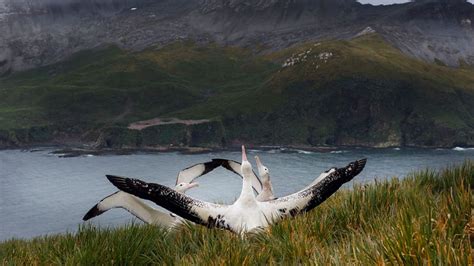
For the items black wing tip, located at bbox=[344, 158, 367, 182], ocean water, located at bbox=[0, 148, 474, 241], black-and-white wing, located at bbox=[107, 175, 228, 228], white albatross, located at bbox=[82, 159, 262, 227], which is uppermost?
black wing tip, located at bbox=[344, 158, 367, 182]

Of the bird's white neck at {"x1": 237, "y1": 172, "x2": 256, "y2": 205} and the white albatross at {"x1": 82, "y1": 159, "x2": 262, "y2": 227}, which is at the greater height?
the bird's white neck at {"x1": 237, "y1": 172, "x2": 256, "y2": 205}

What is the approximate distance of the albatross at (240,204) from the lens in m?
7.60

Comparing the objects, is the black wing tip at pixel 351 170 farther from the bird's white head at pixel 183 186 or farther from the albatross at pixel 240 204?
the bird's white head at pixel 183 186

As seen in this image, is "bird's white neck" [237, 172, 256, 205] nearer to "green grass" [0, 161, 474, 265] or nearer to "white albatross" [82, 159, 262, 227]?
"green grass" [0, 161, 474, 265]

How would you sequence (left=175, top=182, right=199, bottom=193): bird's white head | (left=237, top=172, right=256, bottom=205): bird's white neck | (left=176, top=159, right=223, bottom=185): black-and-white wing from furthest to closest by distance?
(left=176, top=159, right=223, bottom=185): black-and-white wing
(left=175, top=182, right=199, bottom=193): bird's white head
(left=237, top=172, right=256, bottom=205): bird's white neck

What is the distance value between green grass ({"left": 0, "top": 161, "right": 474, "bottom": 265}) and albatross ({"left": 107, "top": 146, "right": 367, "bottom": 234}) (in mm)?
226

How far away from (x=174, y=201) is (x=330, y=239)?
7.69ft

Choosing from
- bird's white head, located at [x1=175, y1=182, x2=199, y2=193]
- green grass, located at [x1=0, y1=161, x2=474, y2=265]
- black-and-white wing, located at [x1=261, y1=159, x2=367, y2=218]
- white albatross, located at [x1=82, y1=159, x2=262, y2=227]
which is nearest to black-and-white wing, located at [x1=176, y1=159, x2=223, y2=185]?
bird's white head, located at [x1=175, y1=182, x2=199, y2=193]

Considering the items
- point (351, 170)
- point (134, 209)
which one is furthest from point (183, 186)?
point (351, 170)

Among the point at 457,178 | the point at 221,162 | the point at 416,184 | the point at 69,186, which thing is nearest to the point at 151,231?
the point at 221,162

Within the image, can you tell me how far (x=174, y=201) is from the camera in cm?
767

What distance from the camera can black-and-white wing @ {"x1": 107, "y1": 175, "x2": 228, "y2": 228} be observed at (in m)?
7.57

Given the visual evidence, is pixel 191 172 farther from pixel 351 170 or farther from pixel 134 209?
pixel 351 170

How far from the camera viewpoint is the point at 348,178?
8.52m
